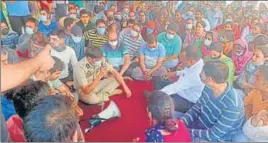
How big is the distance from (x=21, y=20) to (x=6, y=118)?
546mm

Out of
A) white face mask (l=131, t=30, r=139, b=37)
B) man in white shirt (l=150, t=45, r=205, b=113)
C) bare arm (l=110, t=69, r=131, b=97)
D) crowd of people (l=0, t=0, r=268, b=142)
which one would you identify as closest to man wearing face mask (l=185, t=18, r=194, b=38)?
crowd of people (l=0, t=0, r=268, b=142)

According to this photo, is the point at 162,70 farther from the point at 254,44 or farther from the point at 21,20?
the point at 21,20

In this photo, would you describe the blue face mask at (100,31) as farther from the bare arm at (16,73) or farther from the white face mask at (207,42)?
the white face mask at (207,42)

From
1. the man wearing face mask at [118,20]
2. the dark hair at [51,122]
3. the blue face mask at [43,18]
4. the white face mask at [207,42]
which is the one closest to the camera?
the dark hair at [51,122]

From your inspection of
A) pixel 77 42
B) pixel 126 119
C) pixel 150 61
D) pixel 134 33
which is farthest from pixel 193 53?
pixel 77 42

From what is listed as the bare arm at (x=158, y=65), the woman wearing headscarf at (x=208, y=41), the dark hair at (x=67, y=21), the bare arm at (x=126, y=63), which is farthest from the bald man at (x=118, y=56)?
the woman wearing headscarf at (x=208, y=41)

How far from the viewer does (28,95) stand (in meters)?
1.81

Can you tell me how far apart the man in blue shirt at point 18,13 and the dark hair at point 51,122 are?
426 mm

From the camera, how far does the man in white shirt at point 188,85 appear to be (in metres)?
1.82

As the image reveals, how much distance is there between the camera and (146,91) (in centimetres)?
185

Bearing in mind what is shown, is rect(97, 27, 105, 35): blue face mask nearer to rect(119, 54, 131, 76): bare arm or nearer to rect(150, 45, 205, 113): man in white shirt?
rect(119, 54, 131, 76): bare arm

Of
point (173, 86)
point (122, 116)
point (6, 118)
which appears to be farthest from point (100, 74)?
point (6, 118)

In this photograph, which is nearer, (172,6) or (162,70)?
(162,70)

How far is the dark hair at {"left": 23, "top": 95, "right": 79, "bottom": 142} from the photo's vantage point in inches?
68.6
